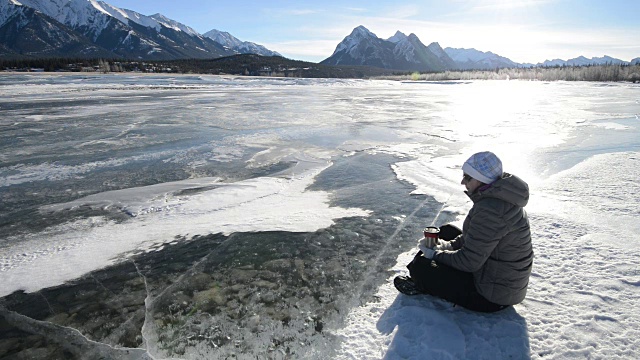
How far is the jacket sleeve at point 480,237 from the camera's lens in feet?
9.19

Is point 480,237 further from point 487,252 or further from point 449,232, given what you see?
point 449,232

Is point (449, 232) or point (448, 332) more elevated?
point (449, 232)

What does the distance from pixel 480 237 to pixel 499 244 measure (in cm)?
19

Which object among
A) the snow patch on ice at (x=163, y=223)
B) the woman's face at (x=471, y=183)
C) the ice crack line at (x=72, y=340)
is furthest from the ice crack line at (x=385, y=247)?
the ice crack line at (x=72, y=340)

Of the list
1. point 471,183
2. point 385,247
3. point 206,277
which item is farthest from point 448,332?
point 206,277

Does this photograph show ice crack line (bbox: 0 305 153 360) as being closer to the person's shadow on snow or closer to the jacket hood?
the person's shadow on snow

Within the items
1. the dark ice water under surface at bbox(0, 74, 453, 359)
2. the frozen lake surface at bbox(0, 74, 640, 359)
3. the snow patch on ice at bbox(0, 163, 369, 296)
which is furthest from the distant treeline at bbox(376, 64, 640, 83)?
the snow patch on ice at bbox(0, 163, 369, 296)

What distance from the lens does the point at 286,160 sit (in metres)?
8.46

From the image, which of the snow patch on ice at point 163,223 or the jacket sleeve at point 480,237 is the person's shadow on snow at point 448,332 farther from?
the snow patch on ice at point 163,223

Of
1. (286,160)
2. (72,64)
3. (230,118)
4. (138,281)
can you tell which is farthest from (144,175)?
(72,64)

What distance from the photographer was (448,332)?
3.00 meters

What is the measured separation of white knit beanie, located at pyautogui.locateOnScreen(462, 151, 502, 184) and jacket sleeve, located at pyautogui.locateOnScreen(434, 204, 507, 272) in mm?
224

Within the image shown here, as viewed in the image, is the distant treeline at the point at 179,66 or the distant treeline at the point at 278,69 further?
the distant treeline at the point at 179,66

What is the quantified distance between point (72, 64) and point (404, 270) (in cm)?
8041
